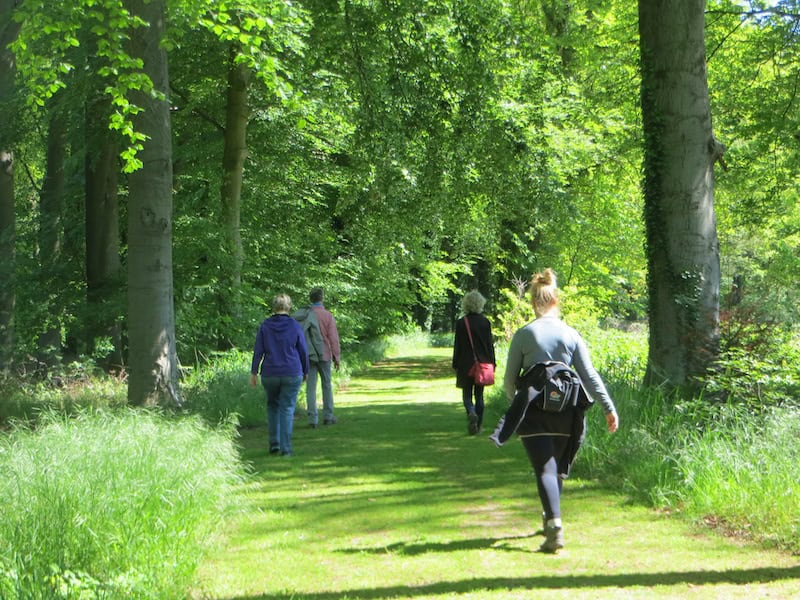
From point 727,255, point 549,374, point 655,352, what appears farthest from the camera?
point 727,255

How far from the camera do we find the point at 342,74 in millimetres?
16156

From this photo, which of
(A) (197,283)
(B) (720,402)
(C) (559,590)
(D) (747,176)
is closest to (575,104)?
(D) (747,176)

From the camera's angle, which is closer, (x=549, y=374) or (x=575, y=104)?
(x=549, y=374)

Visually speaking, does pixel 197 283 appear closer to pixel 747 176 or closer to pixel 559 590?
pixel 747 176

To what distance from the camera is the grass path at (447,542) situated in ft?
17.0

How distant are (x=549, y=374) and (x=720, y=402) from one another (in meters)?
4.20

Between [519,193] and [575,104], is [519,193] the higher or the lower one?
the lower one

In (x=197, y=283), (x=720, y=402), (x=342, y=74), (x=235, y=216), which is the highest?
(x=342, y=74)

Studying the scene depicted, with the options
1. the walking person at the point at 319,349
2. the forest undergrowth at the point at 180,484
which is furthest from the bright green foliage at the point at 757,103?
the walking person at the point at 319,349

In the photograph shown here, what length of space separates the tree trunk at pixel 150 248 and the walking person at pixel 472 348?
3752mm

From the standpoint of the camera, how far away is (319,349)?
13117 mm

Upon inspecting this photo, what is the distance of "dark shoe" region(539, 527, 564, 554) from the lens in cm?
594

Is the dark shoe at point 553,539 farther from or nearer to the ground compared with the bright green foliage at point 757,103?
nearer to the ground

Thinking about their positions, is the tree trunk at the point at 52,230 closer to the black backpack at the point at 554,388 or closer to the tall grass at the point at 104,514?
the tall grass at the point at 104,514
